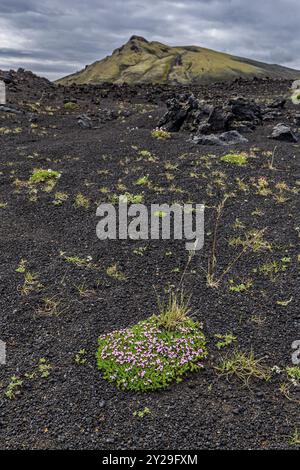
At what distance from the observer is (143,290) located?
916cm

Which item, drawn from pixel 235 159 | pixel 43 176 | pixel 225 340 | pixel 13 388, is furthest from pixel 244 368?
pixel 235 159

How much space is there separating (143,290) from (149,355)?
7.72 feet

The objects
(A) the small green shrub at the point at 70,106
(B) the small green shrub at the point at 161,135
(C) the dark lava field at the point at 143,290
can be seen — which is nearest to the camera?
(C) the dark lava field at the point at 143,290

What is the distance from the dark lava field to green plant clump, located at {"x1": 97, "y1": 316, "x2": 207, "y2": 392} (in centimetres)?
18

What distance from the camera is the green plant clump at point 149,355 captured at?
662cm

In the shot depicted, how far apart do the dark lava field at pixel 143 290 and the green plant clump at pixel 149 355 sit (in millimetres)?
175

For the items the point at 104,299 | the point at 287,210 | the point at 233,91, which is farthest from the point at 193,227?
the point at 233,91

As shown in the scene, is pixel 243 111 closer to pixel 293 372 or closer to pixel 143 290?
pixel 143 290

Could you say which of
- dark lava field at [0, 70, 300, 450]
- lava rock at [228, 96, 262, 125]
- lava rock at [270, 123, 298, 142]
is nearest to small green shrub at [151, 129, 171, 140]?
dark lava field at [0, 70, 300, 450]

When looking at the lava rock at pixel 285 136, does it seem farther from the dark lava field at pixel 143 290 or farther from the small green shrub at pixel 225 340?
the small green shrub at pixel 225 340

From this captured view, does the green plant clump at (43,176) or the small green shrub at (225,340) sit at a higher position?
the green plant clump at (43,176)

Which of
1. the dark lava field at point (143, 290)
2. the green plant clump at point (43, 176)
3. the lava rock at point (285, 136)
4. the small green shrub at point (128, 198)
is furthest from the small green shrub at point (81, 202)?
the lava rock at point (285, 136)
